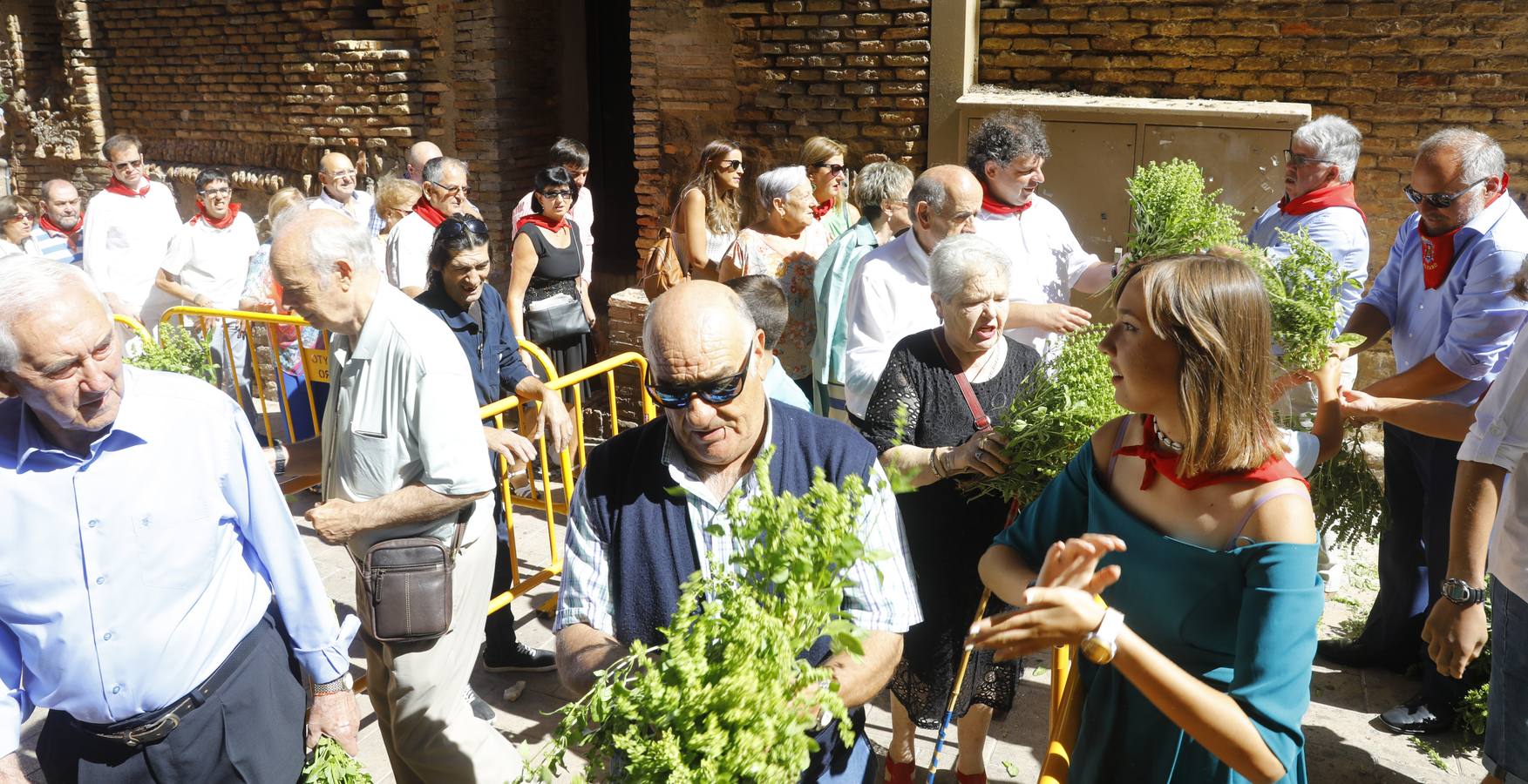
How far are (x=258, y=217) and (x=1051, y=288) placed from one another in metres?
9.39

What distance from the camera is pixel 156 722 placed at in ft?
8.36

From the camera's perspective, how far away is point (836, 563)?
1.93 m

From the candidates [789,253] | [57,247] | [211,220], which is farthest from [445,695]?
[57,247]

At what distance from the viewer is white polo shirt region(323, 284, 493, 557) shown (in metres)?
3.24

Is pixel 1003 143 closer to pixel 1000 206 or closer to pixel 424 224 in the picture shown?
pixel 1000 206

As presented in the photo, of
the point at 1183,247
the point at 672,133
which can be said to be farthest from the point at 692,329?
the point at 672,133

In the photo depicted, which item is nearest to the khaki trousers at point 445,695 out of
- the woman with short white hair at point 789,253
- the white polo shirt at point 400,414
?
the white polo shirt at point 400,414

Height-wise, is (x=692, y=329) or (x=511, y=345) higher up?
(x=692, y=329)

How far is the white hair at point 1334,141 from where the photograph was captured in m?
4.67

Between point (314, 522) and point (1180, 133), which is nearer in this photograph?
point (314, 522)

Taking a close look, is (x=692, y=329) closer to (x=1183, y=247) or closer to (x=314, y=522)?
(x=314, y=522)

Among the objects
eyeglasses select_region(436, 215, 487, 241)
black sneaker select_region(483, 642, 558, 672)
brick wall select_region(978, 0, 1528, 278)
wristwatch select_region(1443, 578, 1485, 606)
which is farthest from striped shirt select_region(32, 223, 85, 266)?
wristwatch select_region(1443, 578, 1485, 606)

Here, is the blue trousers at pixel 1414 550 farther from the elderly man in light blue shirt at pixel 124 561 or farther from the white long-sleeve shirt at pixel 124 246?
the white long-sleeve shirt at pixel 124 246

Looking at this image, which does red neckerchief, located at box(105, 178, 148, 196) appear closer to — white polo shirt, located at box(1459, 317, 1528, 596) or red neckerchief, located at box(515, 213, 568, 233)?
red neckerchief, located at box(515, 213, 568, 233)
